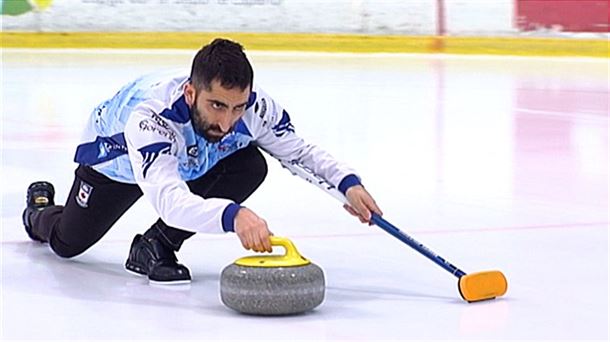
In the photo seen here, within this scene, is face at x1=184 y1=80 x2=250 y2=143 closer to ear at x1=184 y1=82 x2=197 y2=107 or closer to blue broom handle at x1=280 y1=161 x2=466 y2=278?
ear at x1=184 y1=82 x2=197 y2=107

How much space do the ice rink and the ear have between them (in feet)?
1.26

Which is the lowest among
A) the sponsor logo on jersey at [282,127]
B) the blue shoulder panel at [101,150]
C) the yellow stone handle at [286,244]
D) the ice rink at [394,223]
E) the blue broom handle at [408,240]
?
the ice rink at [394,223]

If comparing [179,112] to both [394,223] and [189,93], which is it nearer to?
[189,93]

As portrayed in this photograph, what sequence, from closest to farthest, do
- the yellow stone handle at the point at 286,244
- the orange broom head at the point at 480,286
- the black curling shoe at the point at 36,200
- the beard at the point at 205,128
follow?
the yellow stone handle at the point at 286,244 → the beard at the point at 205,128 → the orange broom head at the point at 480,286 → the black curling shoe at the point at 36,200

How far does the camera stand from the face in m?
2.47

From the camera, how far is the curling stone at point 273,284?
248cm

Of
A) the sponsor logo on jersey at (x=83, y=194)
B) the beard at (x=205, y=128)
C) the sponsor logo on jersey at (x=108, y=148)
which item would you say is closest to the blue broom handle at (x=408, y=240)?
the beard at (x=205, y=128)

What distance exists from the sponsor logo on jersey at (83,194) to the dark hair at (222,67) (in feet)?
1.82

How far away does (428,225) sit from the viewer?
141 inches

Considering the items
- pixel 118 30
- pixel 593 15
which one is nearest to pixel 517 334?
pixel 593 15

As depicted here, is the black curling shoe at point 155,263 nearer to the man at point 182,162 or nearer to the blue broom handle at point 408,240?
the man at point 182,162

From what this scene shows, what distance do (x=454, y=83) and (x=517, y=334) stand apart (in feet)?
19.1

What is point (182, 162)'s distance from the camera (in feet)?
8.84

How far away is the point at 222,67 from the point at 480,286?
65 cm
